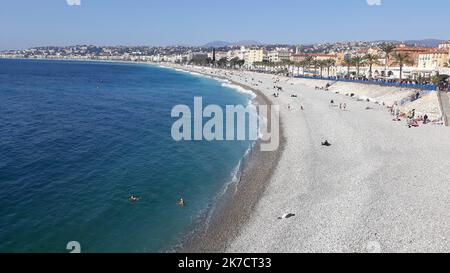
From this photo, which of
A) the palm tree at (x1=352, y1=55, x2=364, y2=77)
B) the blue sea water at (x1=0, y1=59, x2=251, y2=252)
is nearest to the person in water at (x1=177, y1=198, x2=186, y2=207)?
the blue sea water at (x1=0, y1=59, x2=251, y2=252)

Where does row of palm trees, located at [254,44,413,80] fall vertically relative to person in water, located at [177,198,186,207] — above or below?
above

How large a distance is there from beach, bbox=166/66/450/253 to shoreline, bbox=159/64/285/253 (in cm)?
5

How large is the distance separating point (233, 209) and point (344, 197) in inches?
226

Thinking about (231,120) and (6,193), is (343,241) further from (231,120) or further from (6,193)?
(231,120)

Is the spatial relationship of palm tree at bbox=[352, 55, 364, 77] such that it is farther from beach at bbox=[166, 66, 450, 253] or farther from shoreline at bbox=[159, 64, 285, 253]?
shoreline at bbox=[159, 64, 285, 253]

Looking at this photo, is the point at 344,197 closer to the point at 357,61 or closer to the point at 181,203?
the point at 181,203

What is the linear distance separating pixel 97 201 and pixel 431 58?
85.4 meters

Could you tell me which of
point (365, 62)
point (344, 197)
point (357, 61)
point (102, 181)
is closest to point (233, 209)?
point (344, 197)

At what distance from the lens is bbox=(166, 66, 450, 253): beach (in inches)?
690

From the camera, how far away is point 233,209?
22062 mm

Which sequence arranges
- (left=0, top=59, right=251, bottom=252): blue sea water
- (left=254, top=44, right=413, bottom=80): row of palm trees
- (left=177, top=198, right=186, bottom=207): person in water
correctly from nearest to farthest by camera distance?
(left=0, top=59, right=251, bottom=252): blue sea water → (left=177, top=198, right=186, bottom=207): person in water → (left=254, top=44, right=413, bottom=80): row of palm trees

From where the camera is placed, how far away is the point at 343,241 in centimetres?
1722

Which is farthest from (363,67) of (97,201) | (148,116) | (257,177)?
(97,201)

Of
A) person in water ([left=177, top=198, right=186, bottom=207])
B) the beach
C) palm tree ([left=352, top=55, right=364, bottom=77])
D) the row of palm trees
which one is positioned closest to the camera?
the beach
